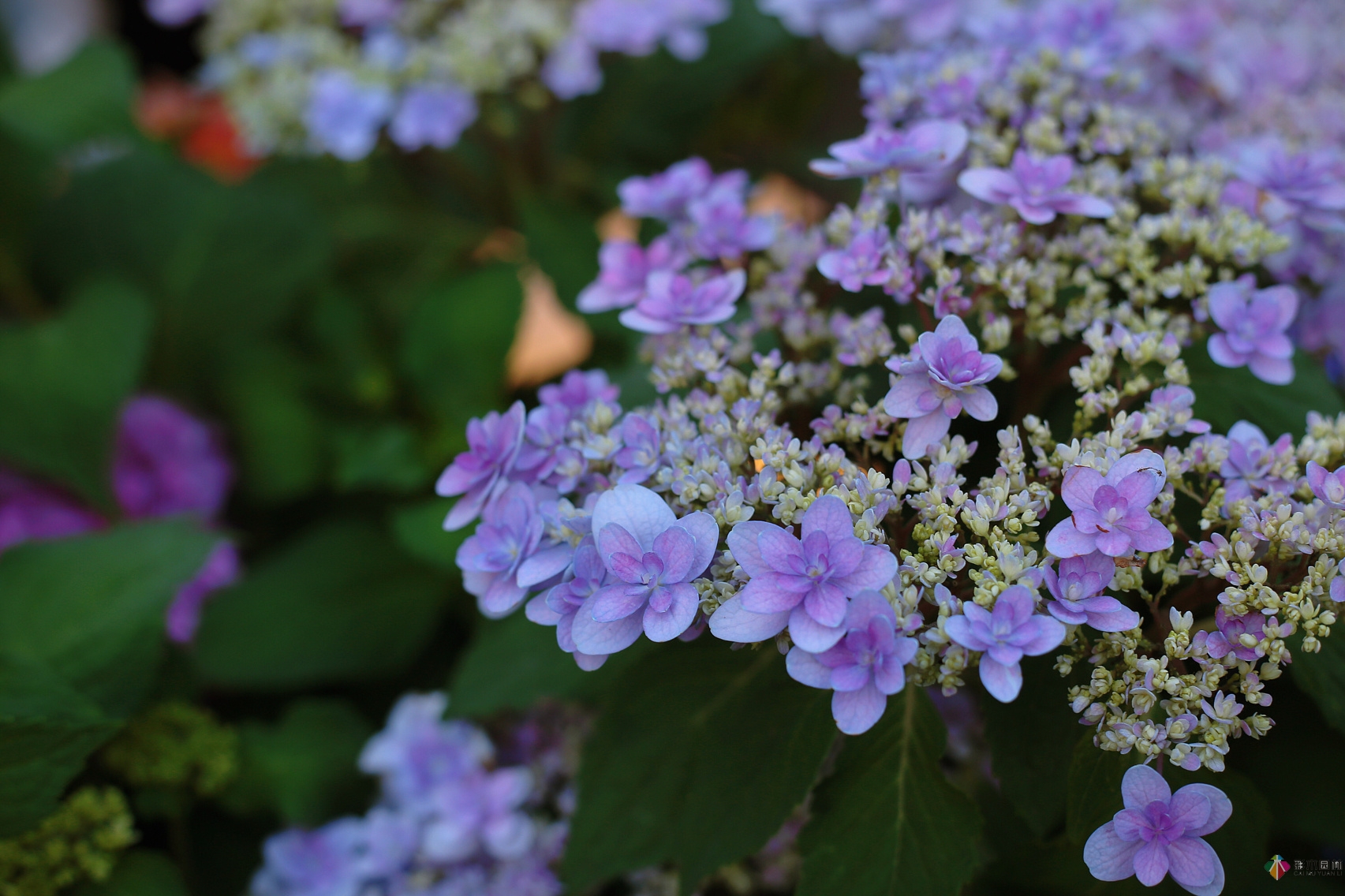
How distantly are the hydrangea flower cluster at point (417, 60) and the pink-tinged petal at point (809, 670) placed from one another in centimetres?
52

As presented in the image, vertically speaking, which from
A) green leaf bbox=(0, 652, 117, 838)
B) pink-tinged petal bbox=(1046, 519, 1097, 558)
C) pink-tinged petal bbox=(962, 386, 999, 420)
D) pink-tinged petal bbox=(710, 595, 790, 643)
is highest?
pink-tinged petal bbox=(962, 386, 999, 420)

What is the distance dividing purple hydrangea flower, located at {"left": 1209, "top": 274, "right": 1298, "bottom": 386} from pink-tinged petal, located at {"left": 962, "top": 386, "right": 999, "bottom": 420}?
0.41ft

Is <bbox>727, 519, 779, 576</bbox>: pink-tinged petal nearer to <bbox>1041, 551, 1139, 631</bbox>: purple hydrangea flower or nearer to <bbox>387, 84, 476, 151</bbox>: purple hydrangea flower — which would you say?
<bbox>1041, 551, 1139, 631</bbox>: purple hydrangea flower

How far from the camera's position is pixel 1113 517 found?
1.01 feet

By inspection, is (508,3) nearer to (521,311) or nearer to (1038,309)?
(521,311)

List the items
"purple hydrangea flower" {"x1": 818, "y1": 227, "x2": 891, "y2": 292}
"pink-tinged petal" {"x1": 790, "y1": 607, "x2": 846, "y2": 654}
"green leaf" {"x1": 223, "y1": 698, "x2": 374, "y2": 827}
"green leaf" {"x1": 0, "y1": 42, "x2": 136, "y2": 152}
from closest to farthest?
"pink-tinged petal" {"x1": 790, "y1": 607, "x2": 846, "y2": 654}, "purple hydrangea flower" {"x1": 818, "y1": 227, "x2": 891, "y2": 292}, "green leaf" {"x1": 223, "y1": 698, "x2": 374, "y2": 827}, "green leaf" {"x1": 0, "y1": 42, "x2": 136, "y2": 152}

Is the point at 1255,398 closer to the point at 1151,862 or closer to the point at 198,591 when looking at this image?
Result: the point at 1151,862

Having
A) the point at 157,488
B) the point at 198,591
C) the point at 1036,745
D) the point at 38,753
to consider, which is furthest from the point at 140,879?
the point at 1036,745

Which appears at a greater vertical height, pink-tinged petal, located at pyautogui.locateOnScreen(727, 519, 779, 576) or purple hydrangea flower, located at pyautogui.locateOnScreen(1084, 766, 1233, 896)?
pink-tinged petal, located at pyautogui.locateOnScreen(727, 519, 779, 576)

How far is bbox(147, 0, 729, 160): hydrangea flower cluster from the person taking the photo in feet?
2.31

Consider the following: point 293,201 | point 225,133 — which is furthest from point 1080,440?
point 225,133

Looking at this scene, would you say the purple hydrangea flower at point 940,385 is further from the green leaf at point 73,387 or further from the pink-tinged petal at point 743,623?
the green leaf at point 73,387

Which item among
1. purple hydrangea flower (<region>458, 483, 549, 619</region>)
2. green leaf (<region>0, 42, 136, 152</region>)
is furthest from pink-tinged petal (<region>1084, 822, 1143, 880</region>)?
green leaf (<region>0, 42, 136, 152</region>)

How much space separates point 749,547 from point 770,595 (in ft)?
0.06
